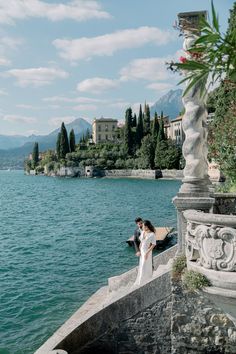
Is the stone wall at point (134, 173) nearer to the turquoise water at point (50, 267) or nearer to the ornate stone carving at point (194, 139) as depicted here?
the turquoise water at point (50, 267)

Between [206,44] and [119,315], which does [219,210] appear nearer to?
[119,315]

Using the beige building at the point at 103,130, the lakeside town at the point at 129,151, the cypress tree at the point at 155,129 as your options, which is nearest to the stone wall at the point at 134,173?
the lakeside town at the point at 129,151

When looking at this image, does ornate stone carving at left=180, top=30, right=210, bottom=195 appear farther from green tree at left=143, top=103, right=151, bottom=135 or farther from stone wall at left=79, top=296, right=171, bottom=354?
green tree at left=143, top=103, right=151, bottom=135

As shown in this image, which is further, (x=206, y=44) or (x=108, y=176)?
(x=108, y=176)

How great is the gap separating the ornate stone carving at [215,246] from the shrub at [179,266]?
1.21 m

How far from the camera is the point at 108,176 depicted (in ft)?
429

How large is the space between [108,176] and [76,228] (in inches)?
3798

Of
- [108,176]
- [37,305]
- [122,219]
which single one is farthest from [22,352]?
[108,176]

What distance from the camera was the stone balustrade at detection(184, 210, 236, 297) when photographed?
16.4 feet

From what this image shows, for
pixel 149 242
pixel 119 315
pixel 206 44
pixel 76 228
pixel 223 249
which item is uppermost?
pixel 206 44

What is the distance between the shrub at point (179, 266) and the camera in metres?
6.78

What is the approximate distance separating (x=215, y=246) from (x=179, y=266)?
1775mm

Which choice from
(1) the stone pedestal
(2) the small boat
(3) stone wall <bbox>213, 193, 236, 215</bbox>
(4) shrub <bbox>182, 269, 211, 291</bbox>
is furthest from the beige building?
(4) shrub <bbox>182, 269, 211, 291</bbox>

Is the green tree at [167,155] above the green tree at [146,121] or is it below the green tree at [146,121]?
below
